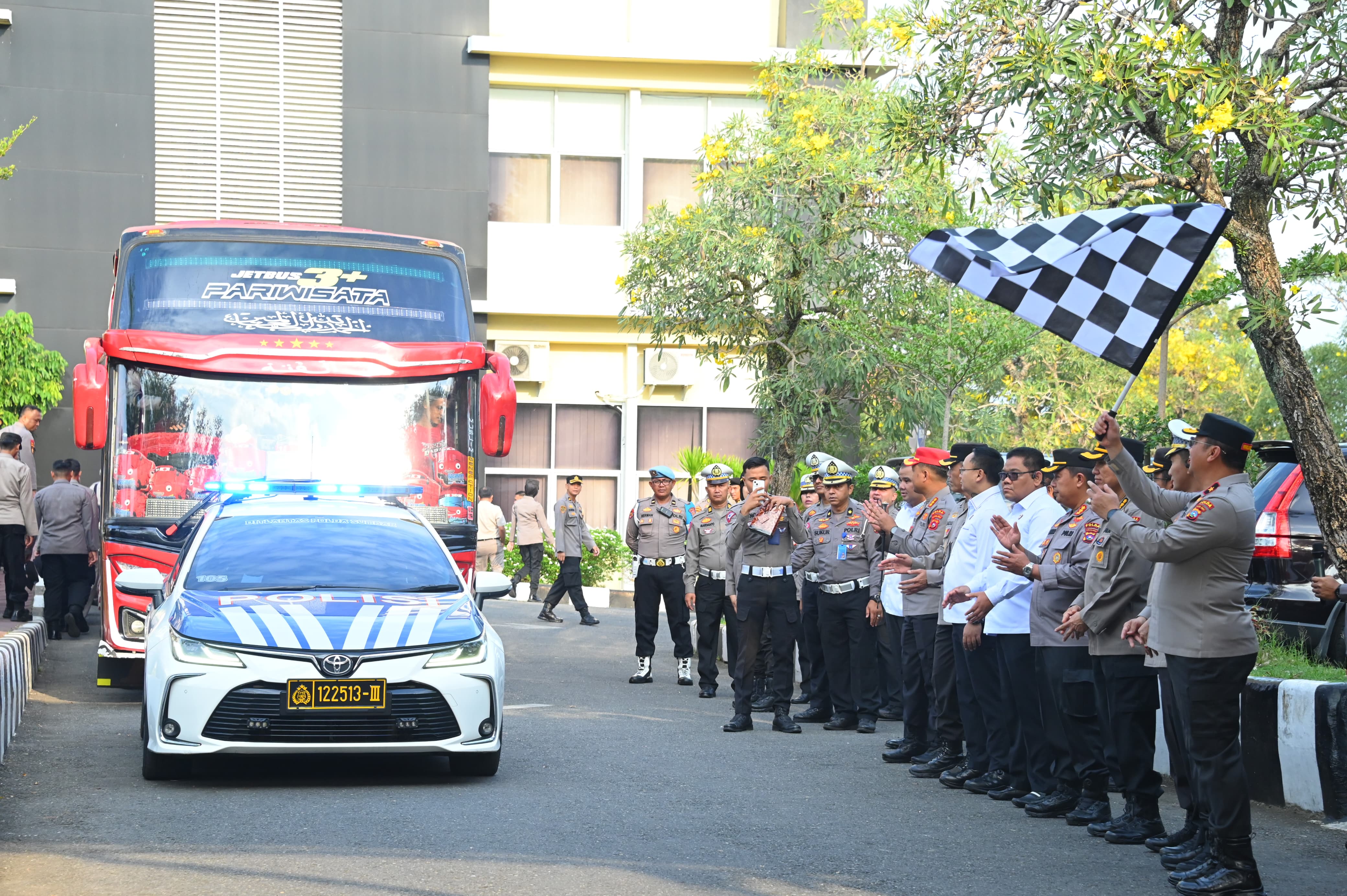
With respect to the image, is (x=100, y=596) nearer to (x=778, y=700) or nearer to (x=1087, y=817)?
(x=778, y=700)

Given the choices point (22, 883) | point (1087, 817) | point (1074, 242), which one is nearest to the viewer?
point (22, 883)

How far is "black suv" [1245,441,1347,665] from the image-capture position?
395 inches

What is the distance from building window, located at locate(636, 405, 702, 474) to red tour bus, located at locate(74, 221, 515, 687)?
14775mm

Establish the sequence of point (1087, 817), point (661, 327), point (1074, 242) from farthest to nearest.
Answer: point (661, 327) → point (1087, 817) → point (1074, 242)

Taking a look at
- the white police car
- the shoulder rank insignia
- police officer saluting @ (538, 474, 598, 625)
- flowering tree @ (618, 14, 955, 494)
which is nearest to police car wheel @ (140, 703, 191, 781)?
the white police car

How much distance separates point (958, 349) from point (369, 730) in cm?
1000

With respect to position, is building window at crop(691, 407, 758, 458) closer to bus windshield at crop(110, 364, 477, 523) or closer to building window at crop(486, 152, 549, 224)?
building window at crop(486, 152, 549, 224)

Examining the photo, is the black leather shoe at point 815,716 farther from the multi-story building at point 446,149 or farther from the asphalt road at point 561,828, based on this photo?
the multi-story building at point 446,149

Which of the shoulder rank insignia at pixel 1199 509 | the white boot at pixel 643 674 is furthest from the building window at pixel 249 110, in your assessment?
the shoulder rank insignia at pixel 1199 509

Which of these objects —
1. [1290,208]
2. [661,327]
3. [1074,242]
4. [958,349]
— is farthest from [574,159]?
[1074,242]

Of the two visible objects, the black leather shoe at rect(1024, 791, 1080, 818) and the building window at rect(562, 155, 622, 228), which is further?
the building window at rect(562, 155, 622, 228)

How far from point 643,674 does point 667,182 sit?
14668mm

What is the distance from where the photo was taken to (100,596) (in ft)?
39.2

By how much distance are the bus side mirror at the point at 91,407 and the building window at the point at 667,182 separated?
654 inches
